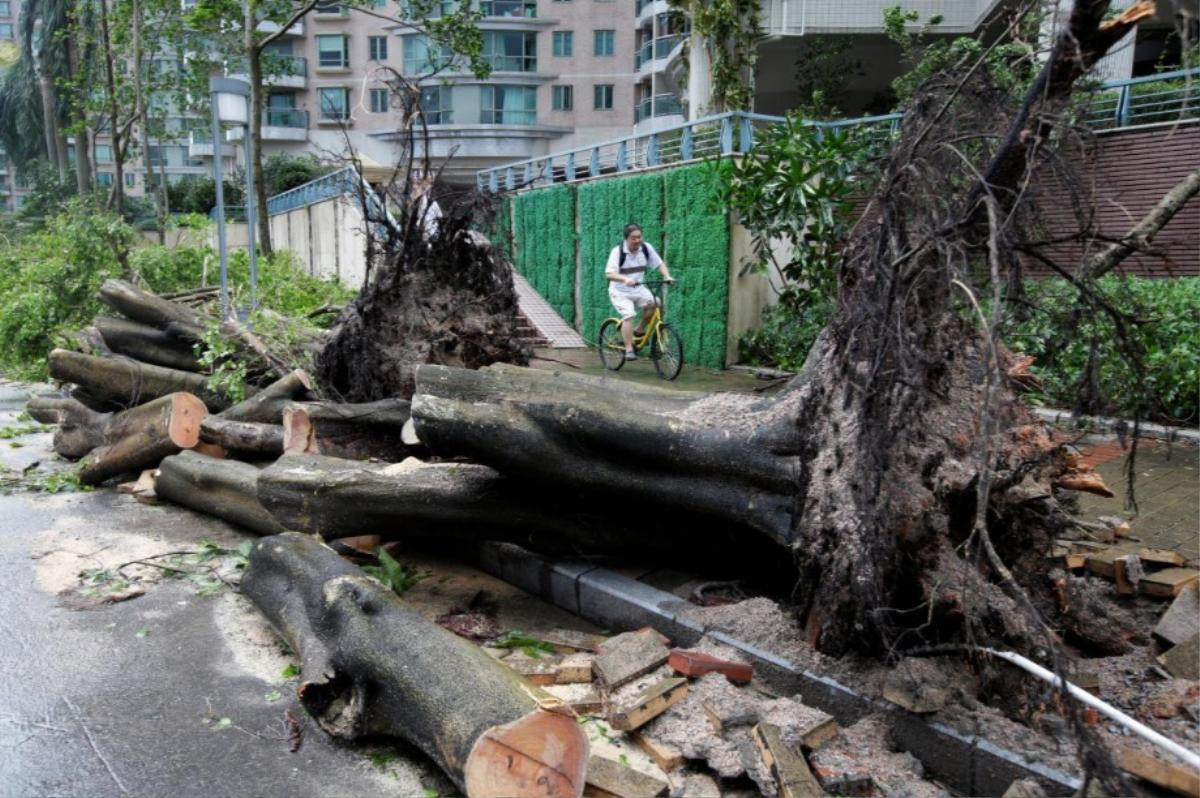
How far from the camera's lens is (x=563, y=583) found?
209 inches

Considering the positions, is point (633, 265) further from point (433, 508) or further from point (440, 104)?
A: point (440, 104)

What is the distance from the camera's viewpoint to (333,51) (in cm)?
5241

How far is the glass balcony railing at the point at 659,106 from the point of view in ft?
145

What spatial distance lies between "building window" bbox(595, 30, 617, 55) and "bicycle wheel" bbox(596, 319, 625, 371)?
131ft

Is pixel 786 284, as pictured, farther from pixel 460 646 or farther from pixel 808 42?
pixel 808 42

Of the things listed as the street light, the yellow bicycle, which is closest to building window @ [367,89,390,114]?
the street light

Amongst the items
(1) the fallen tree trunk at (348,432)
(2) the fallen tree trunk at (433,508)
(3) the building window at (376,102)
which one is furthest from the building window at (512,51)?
(2) the fallen tree trunk at (433,508)

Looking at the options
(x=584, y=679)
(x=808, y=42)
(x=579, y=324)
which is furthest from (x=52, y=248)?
(x=808, y=42)

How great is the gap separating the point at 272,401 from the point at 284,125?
51.5 meters

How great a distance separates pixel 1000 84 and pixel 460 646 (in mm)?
3060

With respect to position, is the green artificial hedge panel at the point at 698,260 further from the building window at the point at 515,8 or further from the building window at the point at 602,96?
the building window at the point at 515,8

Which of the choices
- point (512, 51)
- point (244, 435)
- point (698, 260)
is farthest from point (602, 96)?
point (244, 435)

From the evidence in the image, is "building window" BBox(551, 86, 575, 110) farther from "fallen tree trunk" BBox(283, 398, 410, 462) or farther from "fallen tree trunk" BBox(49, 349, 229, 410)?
"fallen tree trunk" BBox(283, 398, 410, 462)

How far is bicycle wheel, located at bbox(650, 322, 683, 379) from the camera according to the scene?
43.0ft
